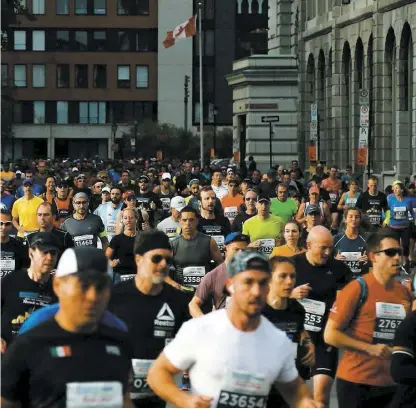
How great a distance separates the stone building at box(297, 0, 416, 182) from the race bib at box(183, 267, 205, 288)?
28278 mm

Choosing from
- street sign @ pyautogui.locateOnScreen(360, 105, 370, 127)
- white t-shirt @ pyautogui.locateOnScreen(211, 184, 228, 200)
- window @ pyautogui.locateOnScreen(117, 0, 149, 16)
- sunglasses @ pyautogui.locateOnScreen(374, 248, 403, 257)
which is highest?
window @ pyautogui.locateOnScreen(117, 0, 149, 16)

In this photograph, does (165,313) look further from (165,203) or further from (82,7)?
(82,7)

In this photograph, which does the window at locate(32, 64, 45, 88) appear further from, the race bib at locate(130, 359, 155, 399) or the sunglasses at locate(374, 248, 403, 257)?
the race bib at locate(130, 359, 155, 399)

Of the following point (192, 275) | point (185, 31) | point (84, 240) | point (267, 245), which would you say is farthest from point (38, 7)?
point (192, 275)

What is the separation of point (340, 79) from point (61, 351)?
47760 mm

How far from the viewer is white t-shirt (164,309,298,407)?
688 cm

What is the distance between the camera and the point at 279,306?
10.1 m

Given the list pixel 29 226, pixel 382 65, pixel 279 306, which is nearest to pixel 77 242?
pixel 29 226

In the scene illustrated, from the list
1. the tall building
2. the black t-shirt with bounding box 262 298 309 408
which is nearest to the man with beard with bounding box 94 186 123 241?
the black t-shirt with bounding box 262 298 309 408

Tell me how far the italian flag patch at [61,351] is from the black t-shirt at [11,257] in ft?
25.2

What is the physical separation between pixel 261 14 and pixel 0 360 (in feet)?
409

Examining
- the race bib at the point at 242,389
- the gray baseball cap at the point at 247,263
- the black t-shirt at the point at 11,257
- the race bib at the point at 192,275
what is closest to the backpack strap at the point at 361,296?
the gray baseball cap at the point at 247,263

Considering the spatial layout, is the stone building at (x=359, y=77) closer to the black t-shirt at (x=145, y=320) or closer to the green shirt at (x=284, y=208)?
the green shirt at (x=284, y=208)

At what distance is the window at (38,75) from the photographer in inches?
4993
